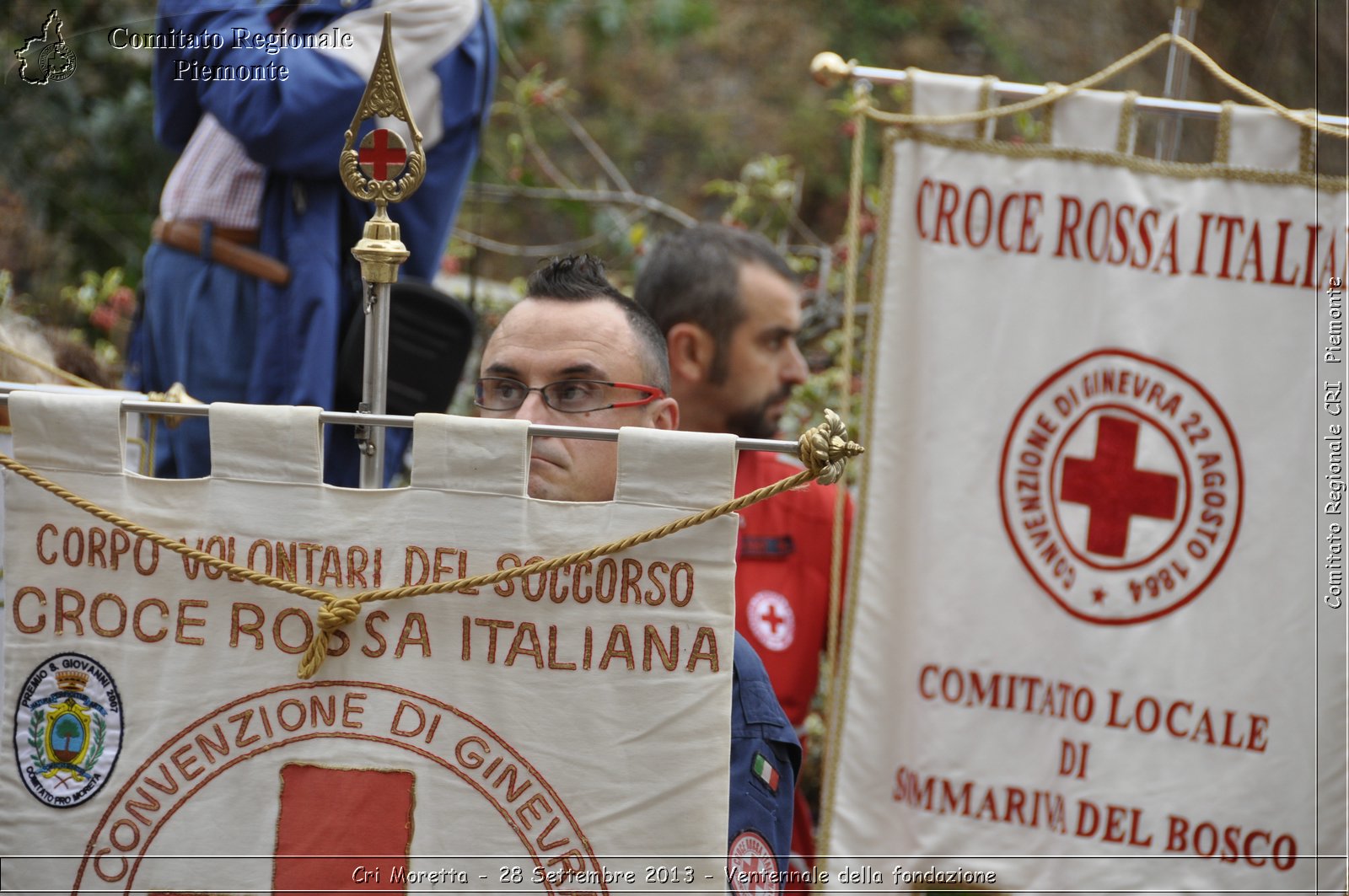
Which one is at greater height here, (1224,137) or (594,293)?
(1224,137)

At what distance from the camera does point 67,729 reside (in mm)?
1508

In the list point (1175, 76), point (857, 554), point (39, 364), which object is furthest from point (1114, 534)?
point (39, 364)

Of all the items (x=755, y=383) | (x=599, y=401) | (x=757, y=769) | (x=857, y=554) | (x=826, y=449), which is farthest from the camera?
(x=755, y=383)

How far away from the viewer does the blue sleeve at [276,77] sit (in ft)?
8.80

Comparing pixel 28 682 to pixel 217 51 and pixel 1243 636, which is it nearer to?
pixel 217 51

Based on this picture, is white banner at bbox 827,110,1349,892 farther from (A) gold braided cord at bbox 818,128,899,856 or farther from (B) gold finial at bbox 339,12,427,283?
(B) gold finial at bbox 339,12,427,283

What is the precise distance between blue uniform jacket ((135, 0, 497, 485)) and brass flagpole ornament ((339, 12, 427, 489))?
107 centimetres

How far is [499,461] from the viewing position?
1465 mm

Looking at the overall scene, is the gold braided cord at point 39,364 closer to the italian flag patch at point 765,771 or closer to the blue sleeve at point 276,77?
the blue sleeve at point 276,77

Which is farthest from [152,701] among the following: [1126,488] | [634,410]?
[1126,488]

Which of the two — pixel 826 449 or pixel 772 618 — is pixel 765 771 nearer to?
pixel 826 449

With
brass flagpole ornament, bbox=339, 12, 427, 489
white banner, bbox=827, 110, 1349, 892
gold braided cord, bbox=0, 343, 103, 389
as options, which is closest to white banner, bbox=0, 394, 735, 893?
brass flagpole ornament, bbox=339, 12, 427, 489

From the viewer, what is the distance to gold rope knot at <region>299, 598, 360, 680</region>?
4.72 feet

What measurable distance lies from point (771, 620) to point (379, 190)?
5.20 feet
